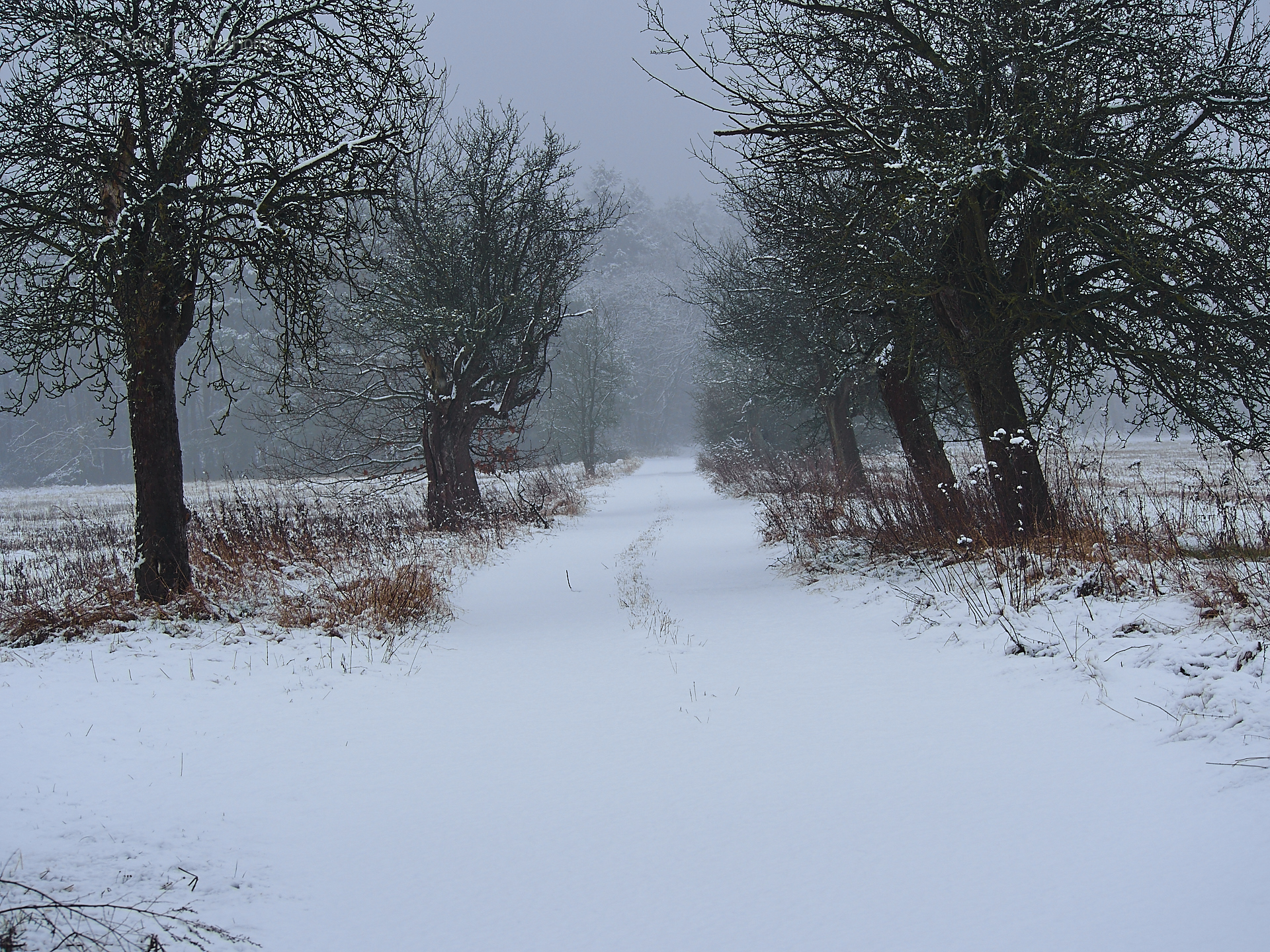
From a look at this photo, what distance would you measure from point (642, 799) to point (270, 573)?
6.13m

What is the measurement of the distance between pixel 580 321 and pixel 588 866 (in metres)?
46.5

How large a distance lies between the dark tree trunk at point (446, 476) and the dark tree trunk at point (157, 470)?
7.40 metres

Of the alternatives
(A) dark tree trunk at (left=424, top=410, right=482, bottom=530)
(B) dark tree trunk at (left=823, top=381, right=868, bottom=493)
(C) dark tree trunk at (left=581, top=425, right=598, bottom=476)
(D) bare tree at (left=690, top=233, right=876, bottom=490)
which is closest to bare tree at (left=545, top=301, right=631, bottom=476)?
(C) dark tree trunk at (left=581, top=425, right=598, bottom=476)

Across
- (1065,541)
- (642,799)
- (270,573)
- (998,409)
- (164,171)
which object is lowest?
(642,799)

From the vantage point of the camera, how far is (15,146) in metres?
5.80

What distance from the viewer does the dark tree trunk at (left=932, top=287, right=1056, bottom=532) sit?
287 inches

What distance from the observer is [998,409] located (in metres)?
7.81

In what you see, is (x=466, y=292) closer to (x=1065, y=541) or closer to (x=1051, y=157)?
(x=1051, y=157)

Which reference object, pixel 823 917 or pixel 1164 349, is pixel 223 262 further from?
pixel 1164 349

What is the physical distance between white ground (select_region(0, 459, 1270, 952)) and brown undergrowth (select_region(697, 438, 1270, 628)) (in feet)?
2.73

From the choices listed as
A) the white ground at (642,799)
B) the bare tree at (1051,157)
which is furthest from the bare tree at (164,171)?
the bare tree at (1051,157)

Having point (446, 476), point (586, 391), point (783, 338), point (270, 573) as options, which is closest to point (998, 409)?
point (270, 573)

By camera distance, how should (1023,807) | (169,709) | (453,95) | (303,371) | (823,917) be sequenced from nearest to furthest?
(823,917)
(1023,807)
(169,709)
(453,95)
(303,371)

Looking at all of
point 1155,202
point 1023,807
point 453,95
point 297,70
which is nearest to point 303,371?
point 453,95
